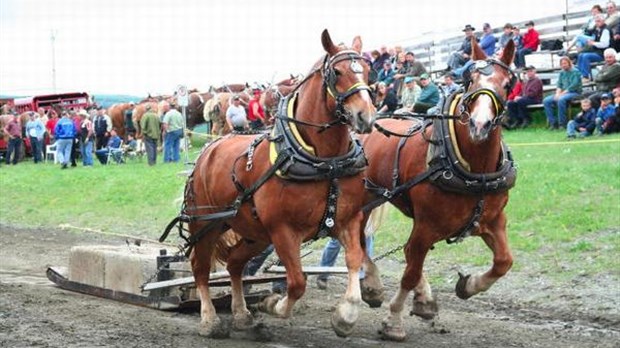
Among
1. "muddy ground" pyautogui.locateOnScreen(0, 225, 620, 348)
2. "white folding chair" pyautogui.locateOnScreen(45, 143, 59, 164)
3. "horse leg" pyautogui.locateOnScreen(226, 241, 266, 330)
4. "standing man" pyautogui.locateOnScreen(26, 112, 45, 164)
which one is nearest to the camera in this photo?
"muddy ground" pyautogui.locateOnScreen(0, 225, 620, 348)

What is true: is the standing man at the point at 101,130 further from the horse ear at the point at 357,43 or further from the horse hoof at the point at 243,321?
the horse ear at the point at 357,43

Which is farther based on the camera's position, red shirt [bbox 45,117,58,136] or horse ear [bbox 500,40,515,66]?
red shirt [bbox 45,117,58,136]

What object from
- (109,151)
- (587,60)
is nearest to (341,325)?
(587,60)

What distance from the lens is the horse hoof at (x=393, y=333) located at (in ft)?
27.3

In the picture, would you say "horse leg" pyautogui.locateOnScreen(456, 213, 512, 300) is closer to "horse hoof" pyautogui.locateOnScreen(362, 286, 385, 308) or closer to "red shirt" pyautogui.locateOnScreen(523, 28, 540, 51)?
"horse hoof" pyautogui.locateOnScreen(362, 286, 385, 308)

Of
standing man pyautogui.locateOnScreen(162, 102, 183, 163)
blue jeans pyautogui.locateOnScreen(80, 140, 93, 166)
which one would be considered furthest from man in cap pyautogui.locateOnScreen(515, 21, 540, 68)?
blue jeans pyautogui.locateOnScreen(80, 140, 93, 166)

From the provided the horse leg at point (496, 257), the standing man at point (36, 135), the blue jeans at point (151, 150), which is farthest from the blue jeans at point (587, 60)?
the standing man at point (36, 135)

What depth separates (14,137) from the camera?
107 ft

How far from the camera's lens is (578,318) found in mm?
9469

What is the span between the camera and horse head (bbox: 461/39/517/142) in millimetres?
7465

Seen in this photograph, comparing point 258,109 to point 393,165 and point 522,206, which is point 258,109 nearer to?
point 522,206

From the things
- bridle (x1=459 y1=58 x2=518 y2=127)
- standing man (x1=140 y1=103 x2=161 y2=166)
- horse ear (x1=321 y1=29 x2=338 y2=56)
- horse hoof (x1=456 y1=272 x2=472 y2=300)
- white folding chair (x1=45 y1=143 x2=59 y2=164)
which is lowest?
white folding chair (x1=45 y1=143 x2=59 y2=164)

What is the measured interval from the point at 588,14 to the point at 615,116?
826 cm

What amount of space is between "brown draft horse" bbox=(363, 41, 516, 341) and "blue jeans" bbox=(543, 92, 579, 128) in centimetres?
1243
